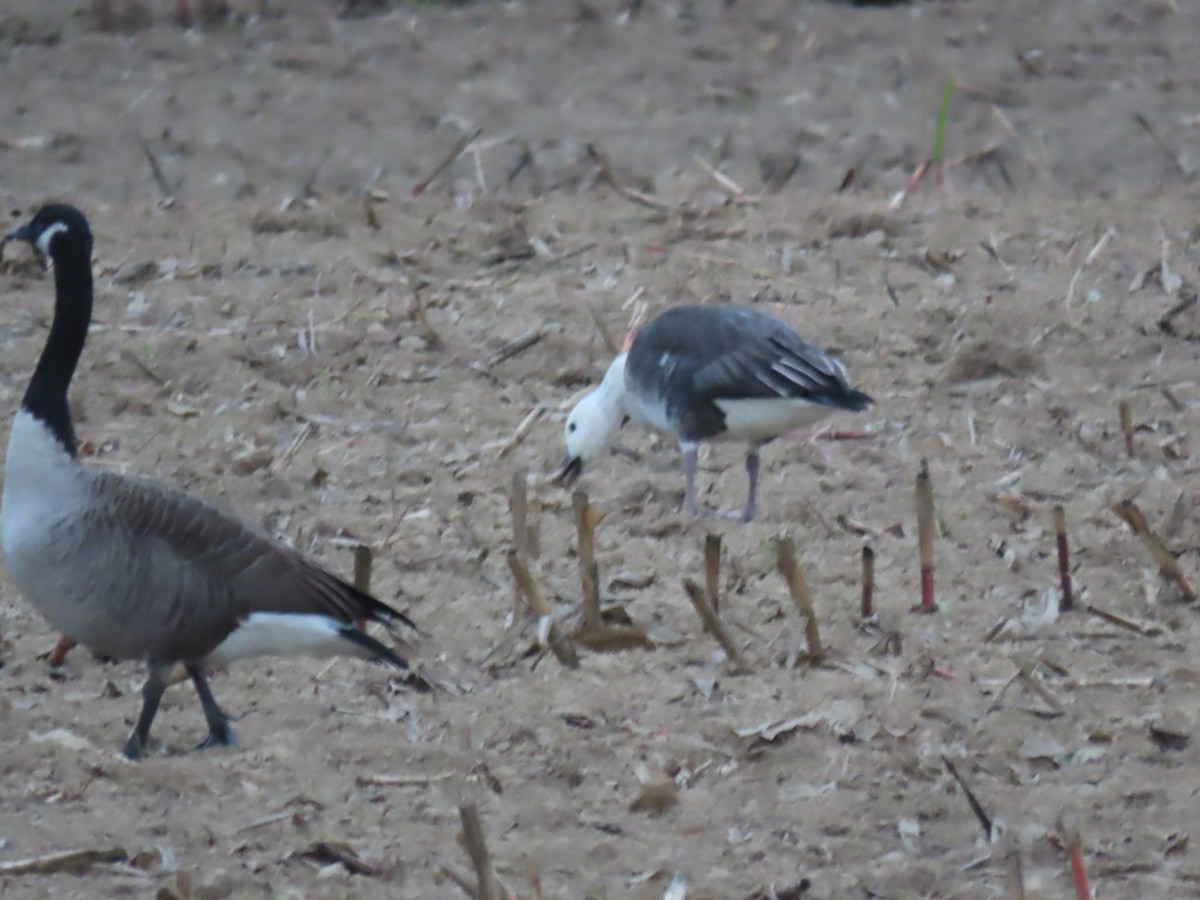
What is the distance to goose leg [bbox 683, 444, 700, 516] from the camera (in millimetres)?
7750

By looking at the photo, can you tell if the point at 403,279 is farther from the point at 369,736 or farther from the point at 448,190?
the point at 369,736

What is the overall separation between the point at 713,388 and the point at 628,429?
4.76 feet

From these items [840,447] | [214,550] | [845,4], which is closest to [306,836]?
[214,550]

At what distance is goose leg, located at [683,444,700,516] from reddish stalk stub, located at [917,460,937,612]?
134cm

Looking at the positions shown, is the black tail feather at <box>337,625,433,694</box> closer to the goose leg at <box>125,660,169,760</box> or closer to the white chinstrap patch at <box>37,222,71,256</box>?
the goose leg at <box>125,660,169,760</box>

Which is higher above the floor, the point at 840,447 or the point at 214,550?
the point at 214,550

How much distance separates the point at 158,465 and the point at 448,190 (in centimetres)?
389

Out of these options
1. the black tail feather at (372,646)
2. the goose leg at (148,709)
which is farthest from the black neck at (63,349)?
the black tail feather at (372,646)

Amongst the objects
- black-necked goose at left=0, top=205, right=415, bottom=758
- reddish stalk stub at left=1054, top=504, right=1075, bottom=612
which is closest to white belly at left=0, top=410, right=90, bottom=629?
black-necked goose at left=0, top=205, right=415, bottom=758

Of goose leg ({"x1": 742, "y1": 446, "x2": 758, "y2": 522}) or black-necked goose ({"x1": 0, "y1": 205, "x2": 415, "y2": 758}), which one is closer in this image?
black-necked goose ({"x1": 0, "y1": 205, "x2": 415, "y2": 758})

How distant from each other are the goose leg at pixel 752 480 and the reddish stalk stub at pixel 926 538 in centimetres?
118

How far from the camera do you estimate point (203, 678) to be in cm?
578

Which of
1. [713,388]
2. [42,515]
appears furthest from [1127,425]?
[42,515]

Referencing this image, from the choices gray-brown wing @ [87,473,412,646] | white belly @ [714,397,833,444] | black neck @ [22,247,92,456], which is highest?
black neck @ [22,247,92,456]
